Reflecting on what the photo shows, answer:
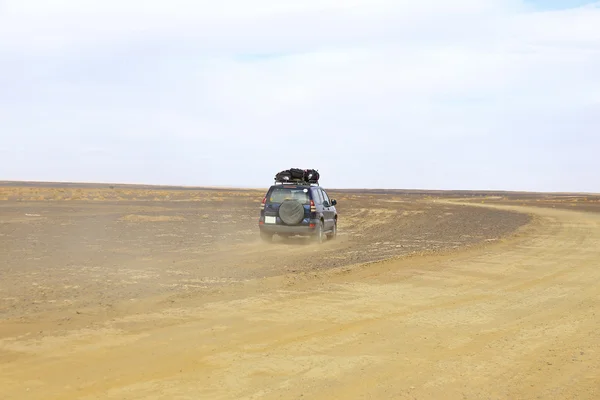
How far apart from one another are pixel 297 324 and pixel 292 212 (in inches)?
471

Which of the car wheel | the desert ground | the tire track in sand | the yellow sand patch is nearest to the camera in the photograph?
the tire track in sand

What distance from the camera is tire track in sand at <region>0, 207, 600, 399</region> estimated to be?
19.1 feet

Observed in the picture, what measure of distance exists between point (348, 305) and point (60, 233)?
51.6 ft

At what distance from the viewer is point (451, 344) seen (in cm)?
750

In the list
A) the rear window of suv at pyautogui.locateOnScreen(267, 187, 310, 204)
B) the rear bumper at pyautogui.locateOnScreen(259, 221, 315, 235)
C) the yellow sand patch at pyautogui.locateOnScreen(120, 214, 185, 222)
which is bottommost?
the yellow sand patch at pyautogui.locateOnScreen(120, 214, 185, 222)

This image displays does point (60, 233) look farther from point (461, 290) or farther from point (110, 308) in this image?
point (461, 290)

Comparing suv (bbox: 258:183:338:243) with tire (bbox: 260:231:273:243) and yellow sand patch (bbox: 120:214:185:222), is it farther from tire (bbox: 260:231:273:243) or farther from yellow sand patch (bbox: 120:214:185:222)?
yellow sand patch (bbox: 120:214:185:222)

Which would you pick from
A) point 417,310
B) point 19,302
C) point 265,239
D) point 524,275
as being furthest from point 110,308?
point 265,239

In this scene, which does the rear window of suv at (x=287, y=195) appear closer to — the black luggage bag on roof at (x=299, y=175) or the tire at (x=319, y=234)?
the tire at (x=319, y=234)

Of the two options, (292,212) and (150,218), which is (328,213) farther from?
(150,218)

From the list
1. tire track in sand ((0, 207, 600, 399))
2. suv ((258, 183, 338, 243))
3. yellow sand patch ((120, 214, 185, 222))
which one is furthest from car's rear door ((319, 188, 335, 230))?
yellow sand patch ((120, 214, 185, 222))

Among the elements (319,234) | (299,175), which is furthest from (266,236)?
(299,175)

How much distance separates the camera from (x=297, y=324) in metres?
8.45

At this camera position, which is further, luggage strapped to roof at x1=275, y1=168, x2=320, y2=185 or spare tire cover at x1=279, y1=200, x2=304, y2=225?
luggage strapped to roof at x1=275, y1=168, x2=320, y2=185
